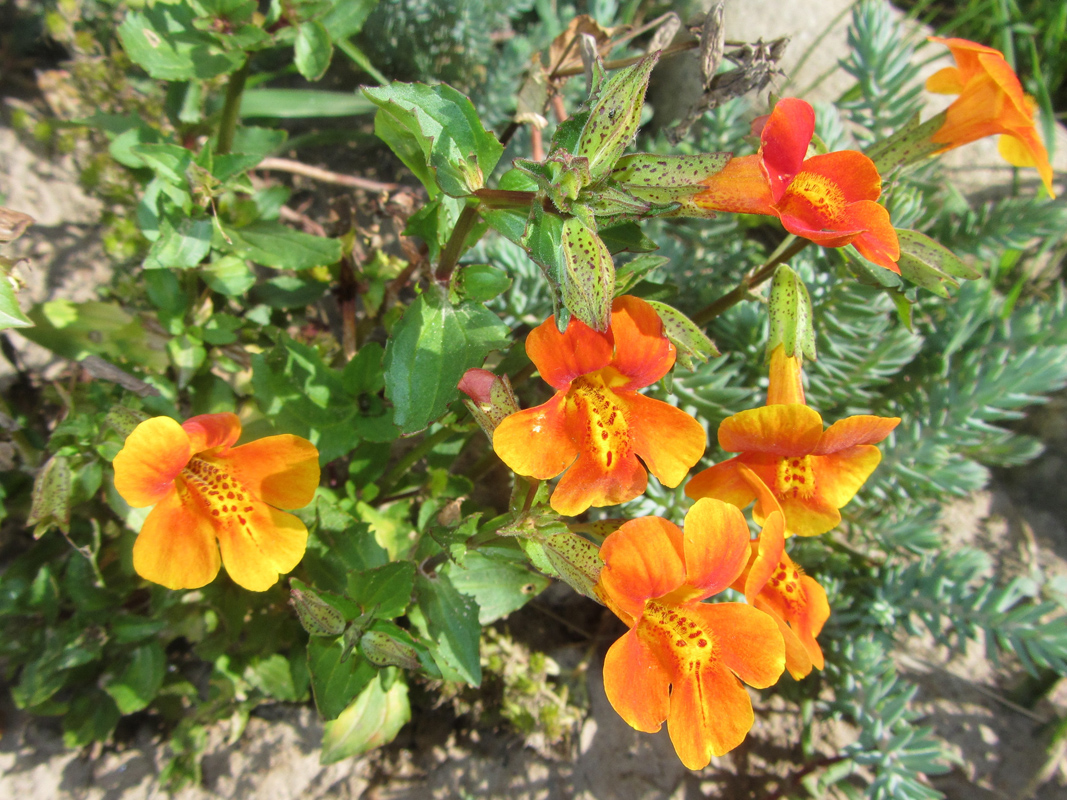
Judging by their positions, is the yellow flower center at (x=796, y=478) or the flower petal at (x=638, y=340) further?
the yellow flower center at (x=796, y=478)

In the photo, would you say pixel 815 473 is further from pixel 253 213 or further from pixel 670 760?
pixel 253 213

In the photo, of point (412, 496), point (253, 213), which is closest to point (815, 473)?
point (412, 496)

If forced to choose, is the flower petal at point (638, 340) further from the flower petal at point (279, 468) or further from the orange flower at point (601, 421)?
the flower petal at point (279, 468)

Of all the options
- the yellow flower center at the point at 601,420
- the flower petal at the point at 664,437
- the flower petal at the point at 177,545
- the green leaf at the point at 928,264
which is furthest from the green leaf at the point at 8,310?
the green leaf at the point at 928,264

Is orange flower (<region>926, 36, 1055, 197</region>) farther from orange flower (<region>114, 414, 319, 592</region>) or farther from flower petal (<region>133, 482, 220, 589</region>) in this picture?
flower petal (<region>133, 482, 220, 589</region>)

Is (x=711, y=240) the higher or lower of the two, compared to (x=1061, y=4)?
lower

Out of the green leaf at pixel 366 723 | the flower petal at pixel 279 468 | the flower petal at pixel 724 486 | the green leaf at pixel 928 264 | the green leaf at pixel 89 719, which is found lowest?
the green leaf at pixel 89 719

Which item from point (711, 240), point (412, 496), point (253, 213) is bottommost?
point (412, 496)
